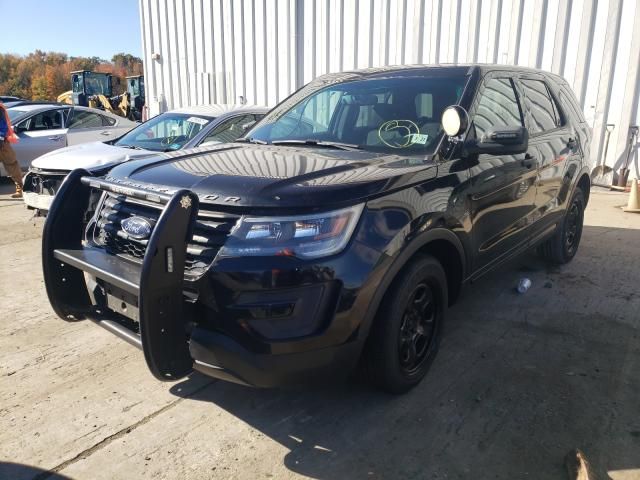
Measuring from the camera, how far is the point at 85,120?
1005 centimetres

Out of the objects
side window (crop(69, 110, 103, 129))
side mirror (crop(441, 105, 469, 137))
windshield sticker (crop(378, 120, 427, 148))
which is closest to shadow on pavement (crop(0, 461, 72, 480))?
windshield sticker (crop(378, 120, 427, 148))

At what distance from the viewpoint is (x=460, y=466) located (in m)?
2.38

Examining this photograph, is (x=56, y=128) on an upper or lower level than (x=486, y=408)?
upper

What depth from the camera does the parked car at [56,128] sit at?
973 cm

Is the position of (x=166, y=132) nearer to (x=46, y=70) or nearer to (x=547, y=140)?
(x=547, y=140)

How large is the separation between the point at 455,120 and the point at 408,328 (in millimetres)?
1187

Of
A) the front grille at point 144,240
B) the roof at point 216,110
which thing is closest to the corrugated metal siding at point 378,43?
the roof at point 216,110

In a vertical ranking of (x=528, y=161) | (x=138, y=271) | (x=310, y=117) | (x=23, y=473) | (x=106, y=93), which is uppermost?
(x=106, y=93)

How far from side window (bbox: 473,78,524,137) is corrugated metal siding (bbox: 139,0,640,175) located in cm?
619

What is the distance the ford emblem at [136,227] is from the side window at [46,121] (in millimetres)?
8709

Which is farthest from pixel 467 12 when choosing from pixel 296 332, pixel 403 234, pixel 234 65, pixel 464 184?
pixel 296 332

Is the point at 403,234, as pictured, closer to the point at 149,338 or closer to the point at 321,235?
the point at 321,235

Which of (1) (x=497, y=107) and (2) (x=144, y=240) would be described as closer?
(2) (x=144, y=240)

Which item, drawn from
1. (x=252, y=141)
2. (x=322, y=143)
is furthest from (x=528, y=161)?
(x=252, y=141)
